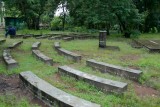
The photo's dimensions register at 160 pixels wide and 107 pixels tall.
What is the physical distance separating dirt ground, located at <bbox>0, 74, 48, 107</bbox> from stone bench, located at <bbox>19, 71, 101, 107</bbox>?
0.40 feet

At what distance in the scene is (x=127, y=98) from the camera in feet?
18.6

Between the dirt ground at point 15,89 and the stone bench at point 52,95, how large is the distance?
122 millimetres

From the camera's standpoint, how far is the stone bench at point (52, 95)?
4.89 meters

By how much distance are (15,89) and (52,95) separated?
5.35 ft

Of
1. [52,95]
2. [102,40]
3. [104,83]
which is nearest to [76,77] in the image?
[104,83]

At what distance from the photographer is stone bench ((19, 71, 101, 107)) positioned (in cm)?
489

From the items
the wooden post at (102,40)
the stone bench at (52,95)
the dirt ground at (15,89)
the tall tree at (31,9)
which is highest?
the tall tree at (31,9)

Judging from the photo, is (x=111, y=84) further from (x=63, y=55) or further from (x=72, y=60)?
(x=63, y=55)

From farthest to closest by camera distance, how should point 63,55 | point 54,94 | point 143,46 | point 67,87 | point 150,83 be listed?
point 143,46 → point 63,55 → point 150,83 → point 67,87 → point 54,94

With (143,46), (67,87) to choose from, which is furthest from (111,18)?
(67,87)

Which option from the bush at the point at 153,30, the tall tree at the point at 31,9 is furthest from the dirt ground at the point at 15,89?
the bush at the point at 153,30

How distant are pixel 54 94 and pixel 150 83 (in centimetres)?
290

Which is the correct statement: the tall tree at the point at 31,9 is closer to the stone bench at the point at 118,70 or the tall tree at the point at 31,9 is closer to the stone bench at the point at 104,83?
the stone bench at the point at 118,70

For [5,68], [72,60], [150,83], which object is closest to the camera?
[150,83]
